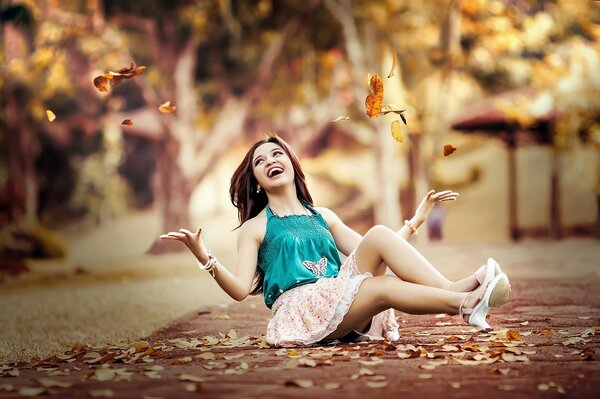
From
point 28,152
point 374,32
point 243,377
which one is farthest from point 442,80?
point 243,377

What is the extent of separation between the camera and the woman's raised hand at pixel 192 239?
160 inches

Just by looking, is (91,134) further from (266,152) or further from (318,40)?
(266,152)

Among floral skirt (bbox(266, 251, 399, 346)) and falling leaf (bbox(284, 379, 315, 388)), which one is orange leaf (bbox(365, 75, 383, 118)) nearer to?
floral skirt (bbox(266, 251, 399, 346))

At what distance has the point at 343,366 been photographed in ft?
12.0

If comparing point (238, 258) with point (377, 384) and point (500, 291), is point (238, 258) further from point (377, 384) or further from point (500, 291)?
point (377, 384)

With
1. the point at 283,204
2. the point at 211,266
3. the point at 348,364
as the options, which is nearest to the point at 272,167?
the point at 283,204

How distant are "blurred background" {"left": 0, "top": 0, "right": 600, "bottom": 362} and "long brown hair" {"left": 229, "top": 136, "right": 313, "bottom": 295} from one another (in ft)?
20.0

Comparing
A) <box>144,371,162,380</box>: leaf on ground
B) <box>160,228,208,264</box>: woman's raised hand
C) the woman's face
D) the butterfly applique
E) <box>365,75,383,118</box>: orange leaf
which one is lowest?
<box>144,371,162,380</box>: leaf on ground

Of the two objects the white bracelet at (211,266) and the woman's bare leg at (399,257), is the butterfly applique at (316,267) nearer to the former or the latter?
the woman's bare leg at (399,257)

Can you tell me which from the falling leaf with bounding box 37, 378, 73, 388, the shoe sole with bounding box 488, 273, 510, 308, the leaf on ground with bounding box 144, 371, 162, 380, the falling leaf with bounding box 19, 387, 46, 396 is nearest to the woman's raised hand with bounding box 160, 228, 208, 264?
the leaf on ground with bounding box 144, 371, 162, 380

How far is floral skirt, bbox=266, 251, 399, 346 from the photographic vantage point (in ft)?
13.8

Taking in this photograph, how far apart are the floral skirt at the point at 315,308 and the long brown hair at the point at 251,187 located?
0.42 m

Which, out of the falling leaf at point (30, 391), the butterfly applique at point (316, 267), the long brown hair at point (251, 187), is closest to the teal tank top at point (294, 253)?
the butterfly applique at point (316, 267)

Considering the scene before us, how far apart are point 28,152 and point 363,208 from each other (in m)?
8.40
